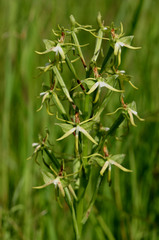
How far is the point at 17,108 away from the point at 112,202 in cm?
178

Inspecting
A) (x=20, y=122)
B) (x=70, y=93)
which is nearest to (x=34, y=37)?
(x=20, y=122)

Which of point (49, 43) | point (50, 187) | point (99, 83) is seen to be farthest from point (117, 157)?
point (50, 187)

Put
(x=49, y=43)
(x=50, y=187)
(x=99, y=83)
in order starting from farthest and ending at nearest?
(x=50, y=187)
(x=49, y=43)
(x=99, y=83)

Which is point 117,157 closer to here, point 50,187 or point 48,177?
point 48,177

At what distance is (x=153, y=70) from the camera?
13.1ft

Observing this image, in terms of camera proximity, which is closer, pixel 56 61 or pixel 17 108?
pixel 56 61

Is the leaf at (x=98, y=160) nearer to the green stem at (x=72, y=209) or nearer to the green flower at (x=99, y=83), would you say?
the green stem at (x=72, y=209)

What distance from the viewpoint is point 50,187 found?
10.1 ft

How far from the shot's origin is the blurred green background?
2.86 metres

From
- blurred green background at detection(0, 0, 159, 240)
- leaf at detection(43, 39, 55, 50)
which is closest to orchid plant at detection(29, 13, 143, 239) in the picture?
leaf at detection(43, 39, 55, 50)

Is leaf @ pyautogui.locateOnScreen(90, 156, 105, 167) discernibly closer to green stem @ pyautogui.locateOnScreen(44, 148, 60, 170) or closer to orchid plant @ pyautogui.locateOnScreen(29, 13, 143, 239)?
orchid plant @ pyautogui.locateOnScreen(29, 13, 143, 239)

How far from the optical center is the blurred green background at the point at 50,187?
2863 mm

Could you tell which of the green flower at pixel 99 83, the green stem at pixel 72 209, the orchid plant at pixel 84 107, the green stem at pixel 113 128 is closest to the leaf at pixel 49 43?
the orchid plant at pixel 84 107

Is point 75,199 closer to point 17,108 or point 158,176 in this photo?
point 158,176
